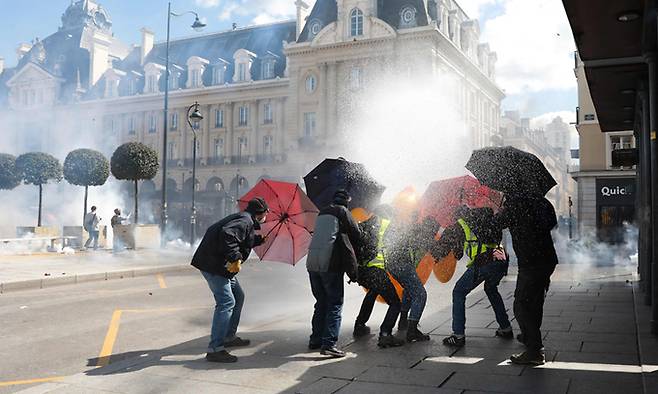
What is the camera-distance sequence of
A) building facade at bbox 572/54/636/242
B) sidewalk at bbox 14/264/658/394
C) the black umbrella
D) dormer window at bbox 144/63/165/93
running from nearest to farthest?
sidewalk at bbox 14/264/658/394 → the black umbrella → building facade at bbox 572/54/636/242 → dormer window at bbox 144/63/165/93

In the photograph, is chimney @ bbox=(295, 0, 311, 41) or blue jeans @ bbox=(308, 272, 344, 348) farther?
chimney @ bbox=(295, 0, 311, 41)

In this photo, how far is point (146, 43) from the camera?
64.4 metres

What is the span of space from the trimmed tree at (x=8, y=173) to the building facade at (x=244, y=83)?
78.5 ft

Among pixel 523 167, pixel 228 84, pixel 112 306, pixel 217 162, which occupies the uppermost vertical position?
pixel 228 84

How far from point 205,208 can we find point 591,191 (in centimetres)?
3341

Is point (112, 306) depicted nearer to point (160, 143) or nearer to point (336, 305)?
point (336, 305)

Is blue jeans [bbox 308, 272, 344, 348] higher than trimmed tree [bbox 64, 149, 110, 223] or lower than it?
lower

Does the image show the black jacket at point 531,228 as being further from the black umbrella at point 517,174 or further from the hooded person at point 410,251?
the hooded person at point 410,251

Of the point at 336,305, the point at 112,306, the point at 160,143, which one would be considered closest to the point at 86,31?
the point at 160,143

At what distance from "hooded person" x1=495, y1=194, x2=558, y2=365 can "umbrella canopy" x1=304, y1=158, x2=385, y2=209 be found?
62.0 inches

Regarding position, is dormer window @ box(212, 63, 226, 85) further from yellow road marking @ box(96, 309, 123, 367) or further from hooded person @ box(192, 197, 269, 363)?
hooded person @ box(192, 197, 269, 363)

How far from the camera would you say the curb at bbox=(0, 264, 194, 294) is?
11.7m

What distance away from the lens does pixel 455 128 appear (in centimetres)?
4484

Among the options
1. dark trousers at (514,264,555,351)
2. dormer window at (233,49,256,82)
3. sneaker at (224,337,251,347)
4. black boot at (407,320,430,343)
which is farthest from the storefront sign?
dormer window at (233,49,256,82)
